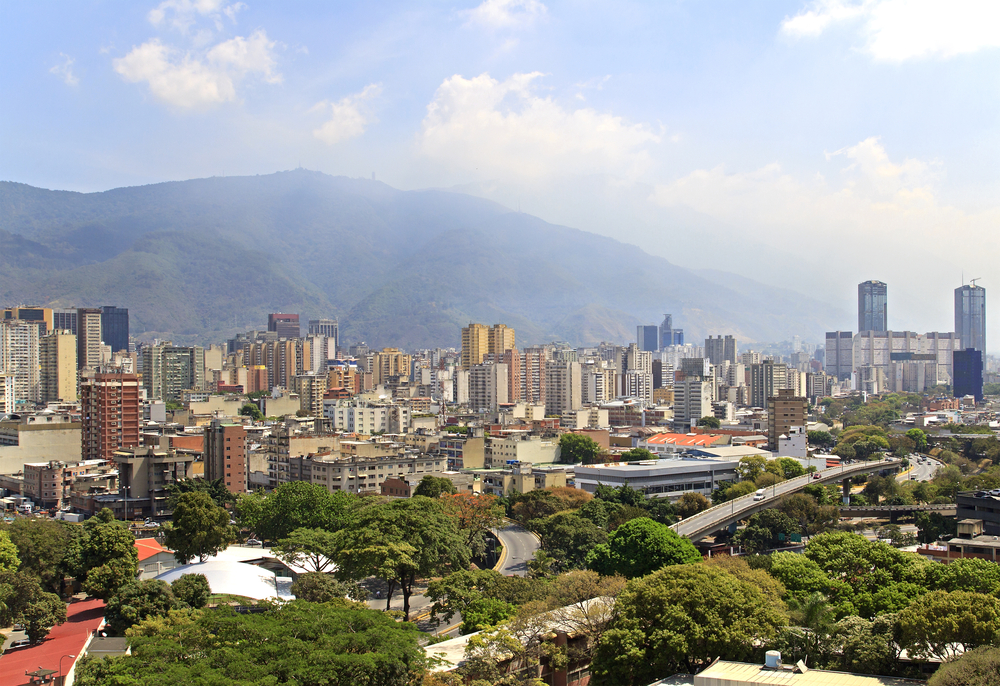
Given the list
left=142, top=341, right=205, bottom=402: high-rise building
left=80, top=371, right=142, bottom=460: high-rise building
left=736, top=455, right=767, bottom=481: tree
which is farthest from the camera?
left=142, top=341, right=205, bottom=402: high-rise building

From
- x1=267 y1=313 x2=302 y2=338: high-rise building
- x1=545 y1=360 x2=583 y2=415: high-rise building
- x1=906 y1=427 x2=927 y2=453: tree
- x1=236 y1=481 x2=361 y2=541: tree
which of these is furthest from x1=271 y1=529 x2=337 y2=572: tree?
x1=267 y1=313 x2=302 y2=338: high-rise building

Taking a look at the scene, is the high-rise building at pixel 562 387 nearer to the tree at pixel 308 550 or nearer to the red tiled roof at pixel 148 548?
the red tiled roof at pixel 148 548

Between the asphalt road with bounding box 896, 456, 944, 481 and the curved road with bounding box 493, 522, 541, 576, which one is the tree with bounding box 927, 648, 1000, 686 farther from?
the asphalt road with bounding box 896, 456, 944, 481

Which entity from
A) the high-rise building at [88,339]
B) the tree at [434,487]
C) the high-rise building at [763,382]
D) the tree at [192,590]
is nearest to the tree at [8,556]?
the tree at [192,590]

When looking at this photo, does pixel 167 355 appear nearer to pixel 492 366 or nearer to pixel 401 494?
pixel 492 366

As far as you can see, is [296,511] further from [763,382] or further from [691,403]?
[763,382]

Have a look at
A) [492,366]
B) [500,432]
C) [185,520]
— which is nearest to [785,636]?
[185,520]

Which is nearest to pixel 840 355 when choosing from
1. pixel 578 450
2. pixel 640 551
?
pixel 578 450
